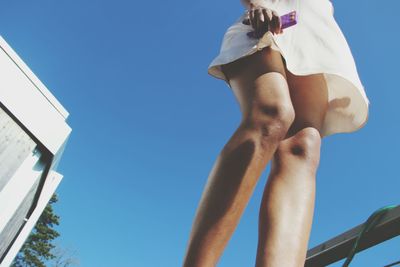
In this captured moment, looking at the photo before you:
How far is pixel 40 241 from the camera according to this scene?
828 inches

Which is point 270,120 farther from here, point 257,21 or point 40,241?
point 40,241

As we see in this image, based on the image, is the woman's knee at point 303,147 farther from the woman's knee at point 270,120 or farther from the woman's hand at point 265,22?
the woman's hand at point 265,22

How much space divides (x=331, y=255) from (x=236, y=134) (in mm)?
884

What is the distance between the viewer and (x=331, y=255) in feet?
4.18

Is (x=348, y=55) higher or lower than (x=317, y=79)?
higher

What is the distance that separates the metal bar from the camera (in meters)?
1.04

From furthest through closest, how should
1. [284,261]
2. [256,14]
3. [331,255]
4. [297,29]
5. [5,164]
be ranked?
[5,164] < [331,255] < [297,29] < [256,14] < [284,261]

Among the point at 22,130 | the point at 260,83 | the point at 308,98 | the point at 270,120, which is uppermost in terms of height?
the point at 22,130

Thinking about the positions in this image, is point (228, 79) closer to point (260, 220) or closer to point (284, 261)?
point (260, 220)

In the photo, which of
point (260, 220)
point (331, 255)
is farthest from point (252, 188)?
point (331, 255)

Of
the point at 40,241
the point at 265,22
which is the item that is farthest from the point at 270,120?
the point at 40,241

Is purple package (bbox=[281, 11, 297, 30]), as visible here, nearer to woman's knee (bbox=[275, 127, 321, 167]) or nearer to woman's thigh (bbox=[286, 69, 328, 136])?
woman's thigh (bbox=[286, 69, 328, 136])

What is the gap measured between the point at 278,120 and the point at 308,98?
0.34 metres

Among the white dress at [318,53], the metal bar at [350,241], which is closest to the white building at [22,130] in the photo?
the white dress at [318,53]
